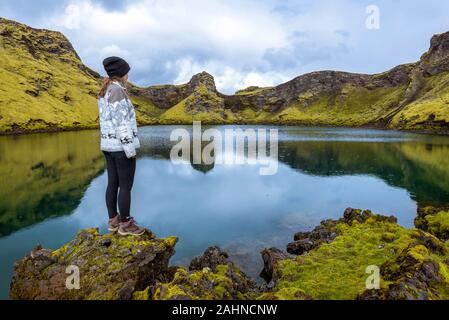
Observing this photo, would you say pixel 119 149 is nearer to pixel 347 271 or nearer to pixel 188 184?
pixel 347 271

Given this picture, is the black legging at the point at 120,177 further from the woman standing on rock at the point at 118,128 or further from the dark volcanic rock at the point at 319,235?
the dark volcanic rock at the point at 319,235

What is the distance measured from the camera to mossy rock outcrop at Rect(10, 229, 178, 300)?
10.5 m

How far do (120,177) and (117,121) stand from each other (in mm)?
1797

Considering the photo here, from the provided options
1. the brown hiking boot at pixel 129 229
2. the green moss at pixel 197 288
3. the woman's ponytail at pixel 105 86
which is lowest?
the green moss at pixel 197 288

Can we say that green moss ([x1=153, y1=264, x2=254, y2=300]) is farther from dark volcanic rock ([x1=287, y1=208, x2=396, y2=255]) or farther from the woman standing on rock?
dark volcanic rock ([x1=287, y1=208, x2=396, y2=255])

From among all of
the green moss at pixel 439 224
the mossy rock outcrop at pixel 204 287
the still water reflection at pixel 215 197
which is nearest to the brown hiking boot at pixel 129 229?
the mossy rock outcrop at pixel 204 287

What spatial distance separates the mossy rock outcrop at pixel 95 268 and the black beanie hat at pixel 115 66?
5835 mm

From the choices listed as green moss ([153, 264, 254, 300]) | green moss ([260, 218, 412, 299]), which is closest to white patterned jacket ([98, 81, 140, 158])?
green moss ([153, 264, 254, 300])

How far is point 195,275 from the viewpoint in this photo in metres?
12.1

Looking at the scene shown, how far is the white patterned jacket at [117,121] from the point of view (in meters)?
9.93

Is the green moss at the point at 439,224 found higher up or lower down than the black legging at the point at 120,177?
lower down

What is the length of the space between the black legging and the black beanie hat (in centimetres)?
251
